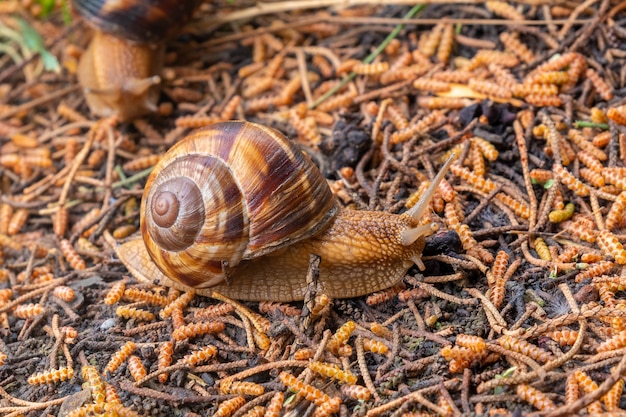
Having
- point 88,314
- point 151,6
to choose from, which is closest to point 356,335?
point 88,314

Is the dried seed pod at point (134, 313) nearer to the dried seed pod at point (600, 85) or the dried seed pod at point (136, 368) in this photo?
the dried seed pod at point (136, 368)

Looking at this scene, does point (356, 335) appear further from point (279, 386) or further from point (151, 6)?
point (151, 6)

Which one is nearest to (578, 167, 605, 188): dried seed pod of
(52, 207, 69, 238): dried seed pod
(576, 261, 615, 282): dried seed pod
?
(576, 261, 615, 282): dried seed pod

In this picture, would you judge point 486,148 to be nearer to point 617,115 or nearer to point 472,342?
point 617,115

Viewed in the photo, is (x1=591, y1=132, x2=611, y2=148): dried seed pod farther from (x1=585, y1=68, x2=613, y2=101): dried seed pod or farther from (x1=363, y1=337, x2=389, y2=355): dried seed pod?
(x1=363, y1=337, x2=389, y2=355): dried seed pod

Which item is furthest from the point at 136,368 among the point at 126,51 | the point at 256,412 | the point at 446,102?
the point at 126,51
